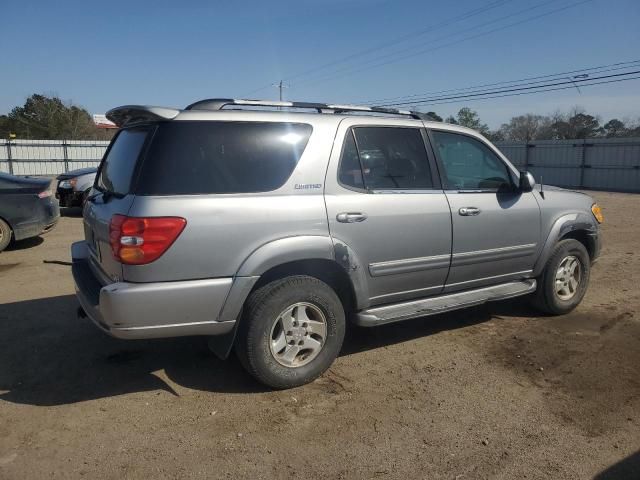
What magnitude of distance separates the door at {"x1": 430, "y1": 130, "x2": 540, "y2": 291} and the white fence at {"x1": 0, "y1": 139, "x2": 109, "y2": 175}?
2550cm

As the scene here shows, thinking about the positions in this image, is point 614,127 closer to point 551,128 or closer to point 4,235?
point 551,128

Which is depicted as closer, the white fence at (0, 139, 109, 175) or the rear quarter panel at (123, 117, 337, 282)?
the rear quarter panel at (123, 117, 337, 282)

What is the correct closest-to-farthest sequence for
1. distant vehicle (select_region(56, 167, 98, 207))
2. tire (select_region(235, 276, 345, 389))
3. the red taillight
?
the red taillight → tire (select_region(235, 276, 345, 389)) → distant vehicle (select_region(56, 167, 98, 207))

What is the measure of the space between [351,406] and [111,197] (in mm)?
2190

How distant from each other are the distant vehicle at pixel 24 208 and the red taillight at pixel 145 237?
6.43 metres

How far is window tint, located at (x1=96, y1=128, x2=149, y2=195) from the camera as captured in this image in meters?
3.75

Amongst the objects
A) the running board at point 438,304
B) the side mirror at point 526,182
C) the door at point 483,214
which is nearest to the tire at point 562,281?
the running board at point 438,304

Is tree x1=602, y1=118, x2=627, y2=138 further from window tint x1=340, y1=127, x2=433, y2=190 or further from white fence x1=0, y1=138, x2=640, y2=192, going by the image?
window tint x1=340, y1=127, x2=433, y2=190

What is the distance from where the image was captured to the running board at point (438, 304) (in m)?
4.24

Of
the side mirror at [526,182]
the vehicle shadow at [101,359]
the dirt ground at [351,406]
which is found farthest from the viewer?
the side mirror at [526,182]

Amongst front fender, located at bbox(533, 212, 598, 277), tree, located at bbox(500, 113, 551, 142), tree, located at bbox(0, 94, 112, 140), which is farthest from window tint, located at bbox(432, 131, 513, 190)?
tree, located at bbox(500, 113, 551, 142)

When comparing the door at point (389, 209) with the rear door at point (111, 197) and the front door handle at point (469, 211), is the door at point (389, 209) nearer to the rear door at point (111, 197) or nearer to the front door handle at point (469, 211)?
the front door handle at point (469, 211)

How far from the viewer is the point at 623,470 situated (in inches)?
119

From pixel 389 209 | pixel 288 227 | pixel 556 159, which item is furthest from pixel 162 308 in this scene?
pixel 556 159
